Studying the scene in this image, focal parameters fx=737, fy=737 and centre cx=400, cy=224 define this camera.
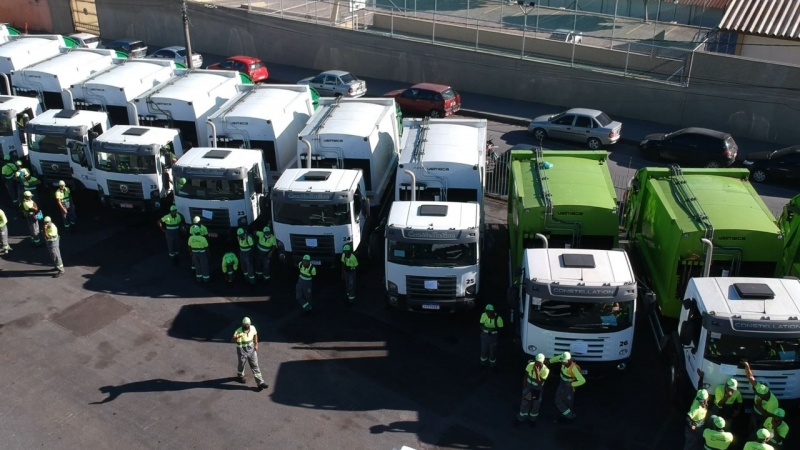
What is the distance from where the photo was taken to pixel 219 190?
1767cm

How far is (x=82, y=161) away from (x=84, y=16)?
87.6 ft

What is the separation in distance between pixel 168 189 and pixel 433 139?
7138mm

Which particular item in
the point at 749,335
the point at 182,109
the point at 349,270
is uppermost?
the point at 182,109

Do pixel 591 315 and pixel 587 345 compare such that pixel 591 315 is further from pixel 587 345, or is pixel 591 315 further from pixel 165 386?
pixel 165 386

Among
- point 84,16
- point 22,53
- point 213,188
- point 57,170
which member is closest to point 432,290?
point 213,188

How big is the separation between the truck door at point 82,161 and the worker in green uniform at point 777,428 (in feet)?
55.2

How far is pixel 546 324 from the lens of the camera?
41.2 ft

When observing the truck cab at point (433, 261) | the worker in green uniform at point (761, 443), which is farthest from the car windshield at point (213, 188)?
the worker in green uniform at point (761, 443)

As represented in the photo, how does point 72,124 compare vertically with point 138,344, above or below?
above

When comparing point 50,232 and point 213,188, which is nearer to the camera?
point 50,232

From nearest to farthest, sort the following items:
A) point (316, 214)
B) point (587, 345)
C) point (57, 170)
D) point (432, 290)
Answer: point (587, 345) < point (432, 290) < point (316, 214) < point (57, 170)

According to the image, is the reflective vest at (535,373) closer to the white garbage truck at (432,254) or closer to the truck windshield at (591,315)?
the truck windshield at (591,315)

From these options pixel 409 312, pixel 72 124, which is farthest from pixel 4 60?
pixel 409 312

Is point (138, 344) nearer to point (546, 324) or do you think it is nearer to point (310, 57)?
point (546, 324)
